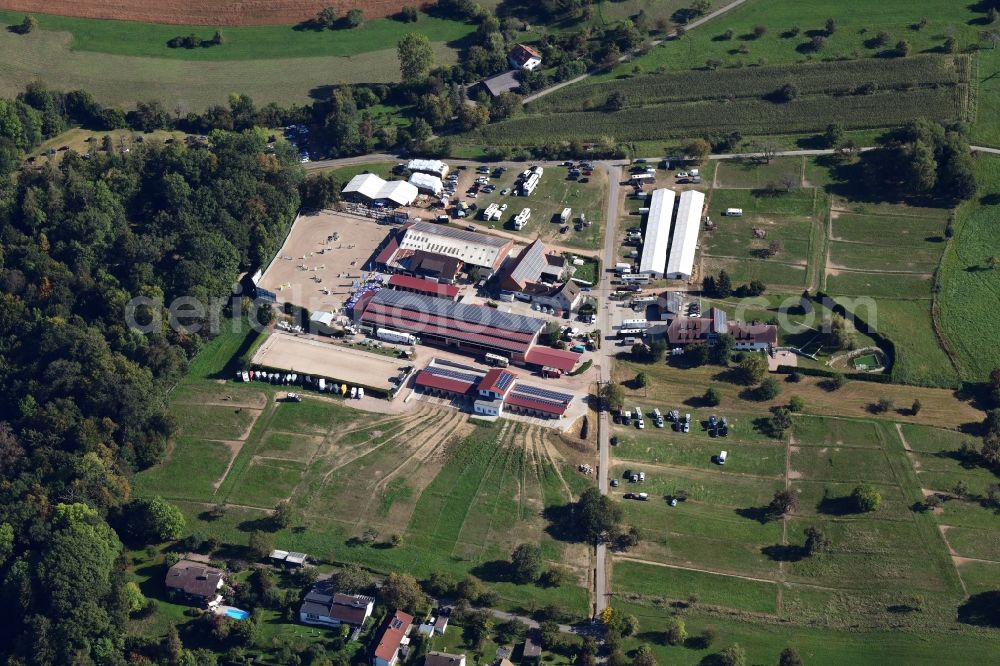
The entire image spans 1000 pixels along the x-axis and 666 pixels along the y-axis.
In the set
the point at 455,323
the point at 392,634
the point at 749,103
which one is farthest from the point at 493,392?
the point at 749,103

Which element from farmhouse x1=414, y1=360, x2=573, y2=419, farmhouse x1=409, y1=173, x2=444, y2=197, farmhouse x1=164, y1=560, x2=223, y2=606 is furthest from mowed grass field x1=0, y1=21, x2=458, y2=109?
farmhouse x1=164, y1=560, x2=223, y2=606

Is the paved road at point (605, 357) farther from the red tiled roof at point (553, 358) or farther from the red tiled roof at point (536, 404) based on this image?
the red tiled roof at point (536, 404)

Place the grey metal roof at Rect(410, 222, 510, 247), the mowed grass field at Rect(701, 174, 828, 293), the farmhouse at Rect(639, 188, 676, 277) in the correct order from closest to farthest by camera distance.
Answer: the mowed grass field at Rect(701, 174, 828, 293) → the farmhouse at Rect(639, 188, 676, 277) → the grey metal roof at Rect(410, 222, 510, 247)

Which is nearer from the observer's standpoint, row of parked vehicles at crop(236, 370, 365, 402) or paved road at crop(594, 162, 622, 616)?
paved road at crop(594, 162, 622, 616)

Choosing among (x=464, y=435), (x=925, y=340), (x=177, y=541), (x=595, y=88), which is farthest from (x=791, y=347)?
(x=177, y=541)

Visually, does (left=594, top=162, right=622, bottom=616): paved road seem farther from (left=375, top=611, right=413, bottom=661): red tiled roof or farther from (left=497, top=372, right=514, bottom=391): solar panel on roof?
(left=375, top=611, right=413, bottom=661): red tiled roof

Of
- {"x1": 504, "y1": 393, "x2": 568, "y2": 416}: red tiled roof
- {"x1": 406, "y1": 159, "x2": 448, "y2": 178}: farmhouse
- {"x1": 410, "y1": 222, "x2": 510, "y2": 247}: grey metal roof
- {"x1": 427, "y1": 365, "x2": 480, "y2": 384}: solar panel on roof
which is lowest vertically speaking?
{"x1": 504, "y1": 393, "x2": 568, "y2": 416}: red tiled roof

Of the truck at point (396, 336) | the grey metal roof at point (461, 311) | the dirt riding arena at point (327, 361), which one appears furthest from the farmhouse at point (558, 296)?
the dirt riding arena at point (327, 361)
